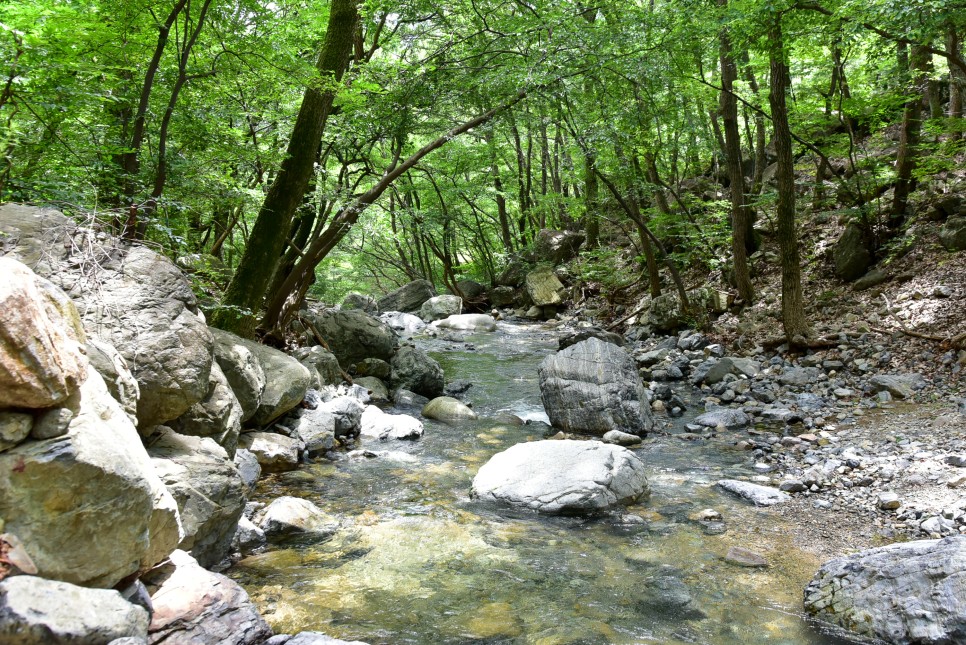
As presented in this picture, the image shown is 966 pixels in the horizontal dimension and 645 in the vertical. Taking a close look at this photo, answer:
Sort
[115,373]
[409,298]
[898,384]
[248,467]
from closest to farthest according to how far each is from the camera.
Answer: [115,373] → [248,467] → [898,384] → [409,298]

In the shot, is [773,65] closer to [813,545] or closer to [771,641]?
[813,545]

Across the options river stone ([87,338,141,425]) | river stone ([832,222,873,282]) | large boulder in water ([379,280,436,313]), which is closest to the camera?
river stone ([87,338,141,425])

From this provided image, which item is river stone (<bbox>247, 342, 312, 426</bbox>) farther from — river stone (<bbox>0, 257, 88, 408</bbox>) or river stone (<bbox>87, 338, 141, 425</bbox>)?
river stone (<bbox>0, 257, 88, 408</bbox>)

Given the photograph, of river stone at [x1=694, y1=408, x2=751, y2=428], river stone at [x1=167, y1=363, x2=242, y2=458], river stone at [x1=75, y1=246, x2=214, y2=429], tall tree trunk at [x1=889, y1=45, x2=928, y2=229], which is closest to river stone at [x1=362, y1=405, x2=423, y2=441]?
river stone at [x1=167, y1=363, x2=242, y2=458]

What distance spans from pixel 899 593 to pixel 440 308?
18.3 meters

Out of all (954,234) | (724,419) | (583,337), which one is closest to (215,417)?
(724,419)

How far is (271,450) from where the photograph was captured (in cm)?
632

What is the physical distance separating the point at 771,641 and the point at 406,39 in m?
9.91

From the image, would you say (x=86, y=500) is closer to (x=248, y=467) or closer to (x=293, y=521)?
(x=293, y=521)

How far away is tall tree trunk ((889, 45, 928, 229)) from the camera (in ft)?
32.9

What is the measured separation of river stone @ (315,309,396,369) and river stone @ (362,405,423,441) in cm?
301

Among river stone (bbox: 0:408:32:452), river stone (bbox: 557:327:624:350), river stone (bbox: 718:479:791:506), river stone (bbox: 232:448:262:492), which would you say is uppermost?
river stone (bbox: 0:408:32:452)

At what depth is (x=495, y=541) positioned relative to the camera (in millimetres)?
4777

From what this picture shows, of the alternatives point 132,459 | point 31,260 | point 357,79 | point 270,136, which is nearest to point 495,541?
point 132,459
